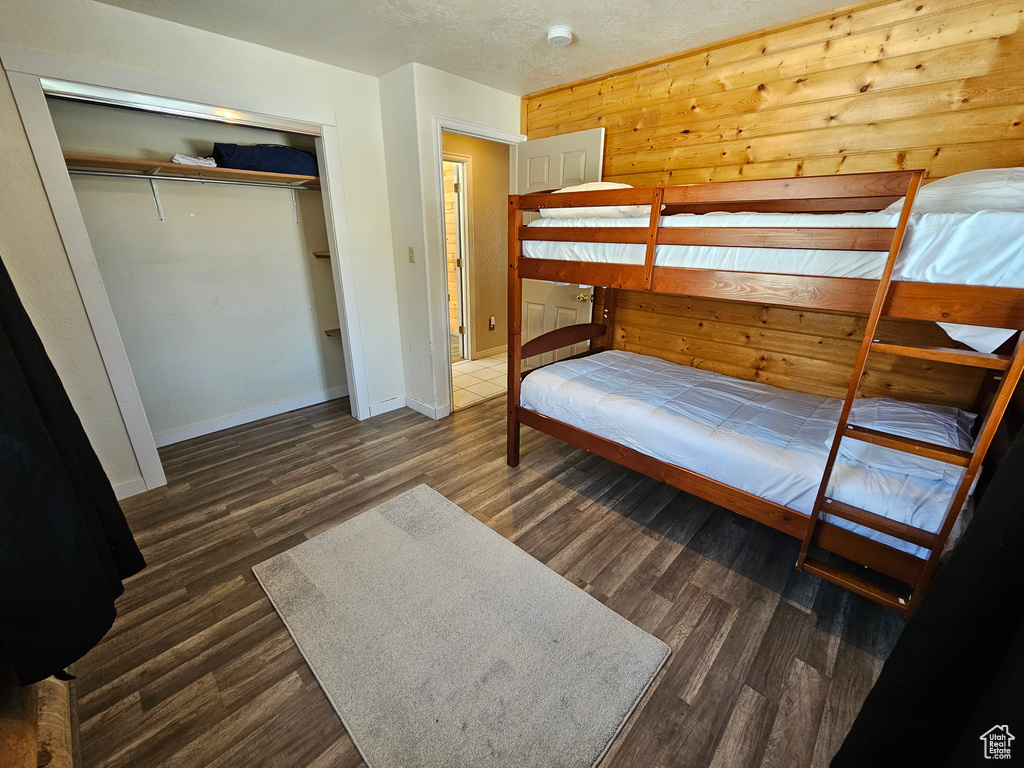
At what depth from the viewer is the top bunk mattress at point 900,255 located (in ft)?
3.64

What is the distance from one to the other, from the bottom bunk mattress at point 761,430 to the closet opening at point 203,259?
2150 mm

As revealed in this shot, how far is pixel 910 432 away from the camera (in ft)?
5.05

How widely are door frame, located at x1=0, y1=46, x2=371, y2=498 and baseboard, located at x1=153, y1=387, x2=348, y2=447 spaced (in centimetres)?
60

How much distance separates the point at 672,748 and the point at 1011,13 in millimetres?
3045

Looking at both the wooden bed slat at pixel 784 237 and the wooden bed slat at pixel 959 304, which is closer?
the wooden bed slat at pixel 959 304

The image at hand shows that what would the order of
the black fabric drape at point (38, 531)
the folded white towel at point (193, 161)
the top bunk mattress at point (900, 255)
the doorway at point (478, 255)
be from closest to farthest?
the black fabric drape at point (38, 531), the top bunk mattress at point (900, 255), the folded white towel at point (193, 161), the doorway at point (478, 255)

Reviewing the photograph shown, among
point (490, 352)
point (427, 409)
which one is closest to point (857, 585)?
point (427, 409)

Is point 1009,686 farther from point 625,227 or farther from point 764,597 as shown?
point 625,227

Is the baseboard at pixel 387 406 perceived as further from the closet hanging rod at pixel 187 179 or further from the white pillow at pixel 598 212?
the white pillow at pixel 598 212

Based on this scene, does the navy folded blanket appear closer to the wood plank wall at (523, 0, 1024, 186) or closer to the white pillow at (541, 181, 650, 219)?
the white pillow at (541, 181, 650, 219)

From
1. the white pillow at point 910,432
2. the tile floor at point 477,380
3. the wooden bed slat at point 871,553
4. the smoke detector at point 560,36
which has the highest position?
the smoke detector at point 560,36

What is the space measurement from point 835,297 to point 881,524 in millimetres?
782

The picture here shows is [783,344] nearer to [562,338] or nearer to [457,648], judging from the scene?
[562,338]

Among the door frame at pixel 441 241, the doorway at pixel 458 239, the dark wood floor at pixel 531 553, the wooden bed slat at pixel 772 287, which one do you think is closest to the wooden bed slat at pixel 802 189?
the wooden bed slat at pixel 772 287
